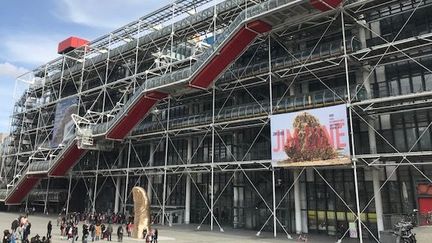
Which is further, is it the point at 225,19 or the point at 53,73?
the point at 53,73

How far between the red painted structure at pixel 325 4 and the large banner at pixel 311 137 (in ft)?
16.2

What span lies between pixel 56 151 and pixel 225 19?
2032cm

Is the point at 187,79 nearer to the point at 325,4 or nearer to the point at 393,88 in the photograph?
the point at 325,4

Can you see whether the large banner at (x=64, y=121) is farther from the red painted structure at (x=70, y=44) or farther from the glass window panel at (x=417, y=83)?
the glass window panel at (x=417, y=83)

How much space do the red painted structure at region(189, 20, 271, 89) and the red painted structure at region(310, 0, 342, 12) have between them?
318cm

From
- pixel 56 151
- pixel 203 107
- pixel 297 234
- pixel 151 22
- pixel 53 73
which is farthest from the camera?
pixel 53 73

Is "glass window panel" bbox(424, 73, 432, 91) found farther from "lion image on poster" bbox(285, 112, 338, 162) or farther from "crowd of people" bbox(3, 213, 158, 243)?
"crowd of people" bbox(3, 213, 158, 243)

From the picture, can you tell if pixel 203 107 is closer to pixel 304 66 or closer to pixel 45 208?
pixel 304 66

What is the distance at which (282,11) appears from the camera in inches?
789

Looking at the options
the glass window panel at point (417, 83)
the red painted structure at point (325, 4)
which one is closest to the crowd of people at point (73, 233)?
the red painted structure at point (325, 4)

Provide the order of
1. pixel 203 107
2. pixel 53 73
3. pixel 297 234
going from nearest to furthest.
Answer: pixel 297 234
pixel 203 107
pixel 53 73

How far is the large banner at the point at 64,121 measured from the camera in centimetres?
3384

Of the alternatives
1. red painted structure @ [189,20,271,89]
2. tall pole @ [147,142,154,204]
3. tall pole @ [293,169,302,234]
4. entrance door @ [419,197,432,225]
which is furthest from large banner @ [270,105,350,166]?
tall pole @ [147,142,154,204]

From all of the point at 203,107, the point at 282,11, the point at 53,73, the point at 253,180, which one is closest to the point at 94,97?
the point at 53,73
